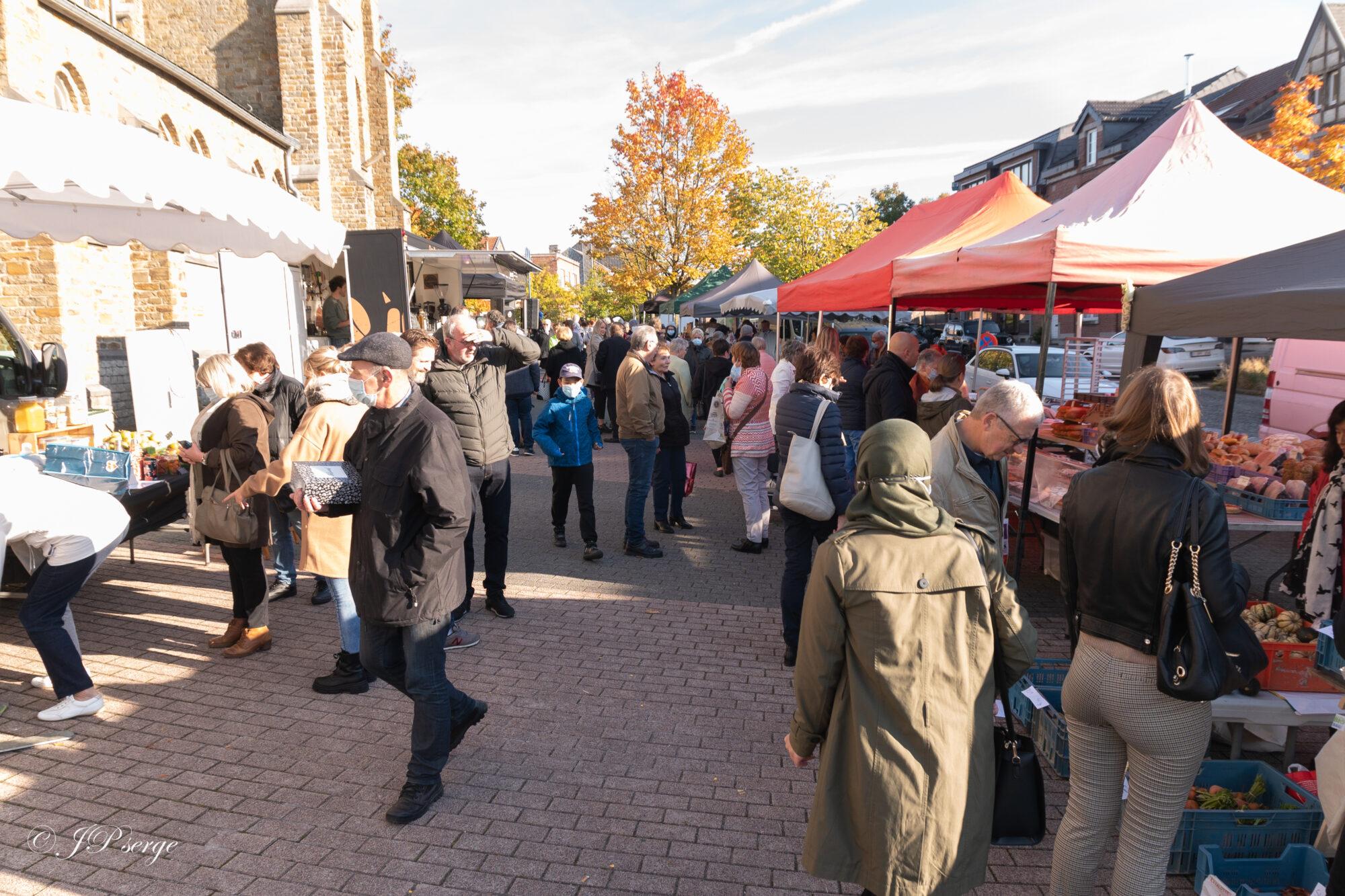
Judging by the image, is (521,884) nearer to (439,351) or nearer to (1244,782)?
(1244,782)

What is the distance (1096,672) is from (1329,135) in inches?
822

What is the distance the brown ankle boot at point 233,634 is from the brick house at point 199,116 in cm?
293

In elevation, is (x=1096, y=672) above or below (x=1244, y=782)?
above

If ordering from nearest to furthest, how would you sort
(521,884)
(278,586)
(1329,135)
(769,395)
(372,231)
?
(521,884)
(278,586)
(769,395)
(372,231)
(1329,135)

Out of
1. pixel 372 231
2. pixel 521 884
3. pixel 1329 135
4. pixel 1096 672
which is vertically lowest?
pixel 521 884

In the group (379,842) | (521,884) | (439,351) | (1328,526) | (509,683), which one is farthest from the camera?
(439,351)

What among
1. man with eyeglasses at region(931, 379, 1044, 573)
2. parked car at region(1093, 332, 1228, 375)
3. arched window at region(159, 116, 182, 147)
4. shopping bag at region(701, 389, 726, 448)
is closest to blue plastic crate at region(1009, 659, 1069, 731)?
man with eyeglasses at region(931, 379, 1044, 573)

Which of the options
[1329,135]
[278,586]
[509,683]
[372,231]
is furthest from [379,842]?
[1329,135]

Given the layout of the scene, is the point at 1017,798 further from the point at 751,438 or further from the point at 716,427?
the point at 716,427

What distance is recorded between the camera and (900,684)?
2.12 m

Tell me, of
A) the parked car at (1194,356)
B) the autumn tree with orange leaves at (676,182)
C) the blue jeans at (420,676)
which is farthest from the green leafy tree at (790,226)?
the blue jeans at (420,676)

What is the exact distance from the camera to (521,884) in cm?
307

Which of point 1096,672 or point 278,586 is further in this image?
point 278,586

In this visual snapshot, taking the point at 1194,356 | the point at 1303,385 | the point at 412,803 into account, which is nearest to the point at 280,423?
the point at 412,803
